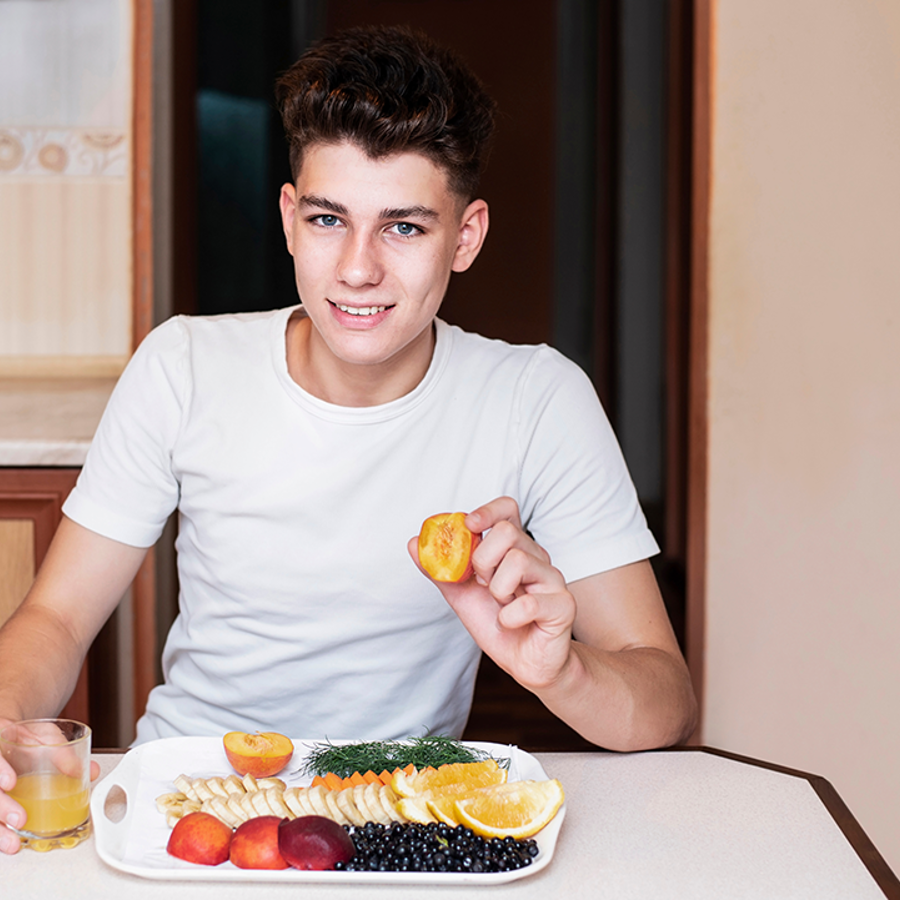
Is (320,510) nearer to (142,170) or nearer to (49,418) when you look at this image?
(49,418)

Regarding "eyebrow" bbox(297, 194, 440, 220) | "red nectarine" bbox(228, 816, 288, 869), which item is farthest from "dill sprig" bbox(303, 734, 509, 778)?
"eyebrow" bbox(297, 194, 440, 220)

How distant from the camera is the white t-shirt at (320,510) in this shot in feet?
4.76

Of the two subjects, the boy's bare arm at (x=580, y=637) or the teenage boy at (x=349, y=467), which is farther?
the teenage boy at (x=349, y=467)

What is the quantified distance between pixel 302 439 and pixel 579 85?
4319mm

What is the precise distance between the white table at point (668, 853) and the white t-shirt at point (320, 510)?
0.38 m

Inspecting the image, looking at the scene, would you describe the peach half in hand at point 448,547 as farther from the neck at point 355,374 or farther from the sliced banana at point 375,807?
the neck at point 355,374

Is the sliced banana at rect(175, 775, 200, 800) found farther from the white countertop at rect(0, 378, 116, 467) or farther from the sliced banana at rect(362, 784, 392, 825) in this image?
the white countertop at rect(0, 378, 116, 467)

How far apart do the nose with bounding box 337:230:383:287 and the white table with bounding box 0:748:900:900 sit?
62cm

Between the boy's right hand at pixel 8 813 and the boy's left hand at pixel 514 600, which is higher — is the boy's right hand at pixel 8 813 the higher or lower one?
the lower one

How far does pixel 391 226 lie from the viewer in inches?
54.2

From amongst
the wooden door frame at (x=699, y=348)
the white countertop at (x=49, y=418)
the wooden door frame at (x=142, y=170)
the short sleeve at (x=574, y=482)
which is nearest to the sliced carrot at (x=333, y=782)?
the short sleeve at (x=574, y=482)

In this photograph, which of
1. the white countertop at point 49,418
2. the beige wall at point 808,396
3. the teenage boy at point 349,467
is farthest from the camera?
the white countertop at point 49,418

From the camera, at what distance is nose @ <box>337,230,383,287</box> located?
1337 mm

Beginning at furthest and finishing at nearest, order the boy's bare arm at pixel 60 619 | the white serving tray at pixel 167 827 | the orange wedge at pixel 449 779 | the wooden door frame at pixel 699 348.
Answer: the wooden door frame at pixel 699 348 < the boy's bare arm at pixel 60 619 < the orange wedge at pixel 449 779 < the white serving tray at pixel 167 827
